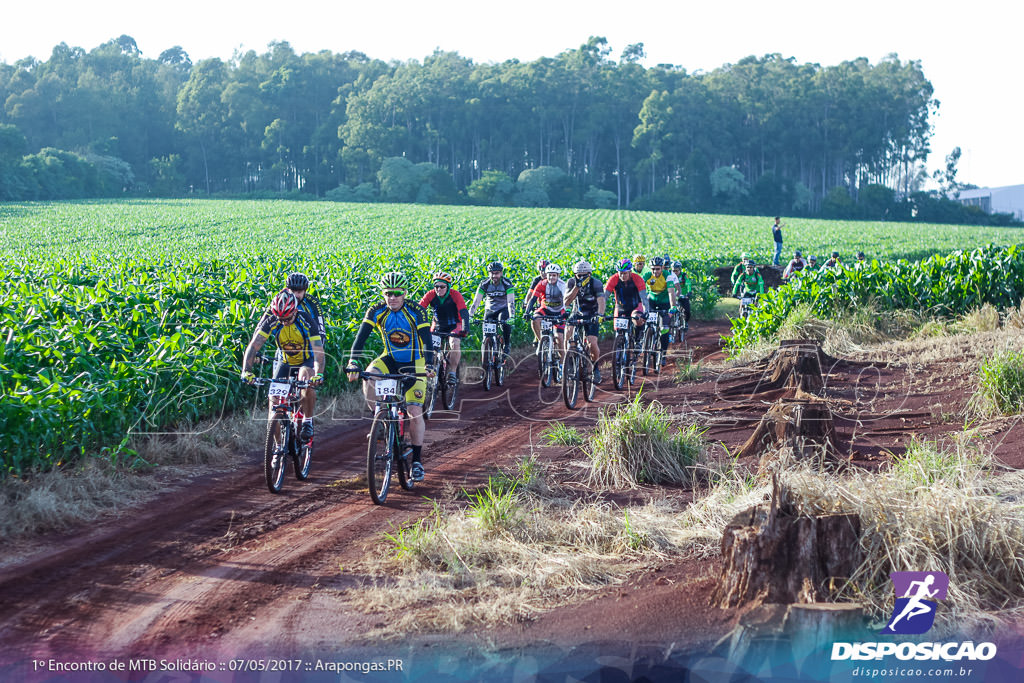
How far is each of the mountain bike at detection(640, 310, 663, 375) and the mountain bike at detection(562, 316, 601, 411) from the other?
7.87ft

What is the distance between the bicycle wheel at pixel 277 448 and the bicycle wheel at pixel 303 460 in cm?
36

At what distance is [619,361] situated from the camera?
14.1m

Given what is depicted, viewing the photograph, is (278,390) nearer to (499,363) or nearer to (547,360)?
(547,360)

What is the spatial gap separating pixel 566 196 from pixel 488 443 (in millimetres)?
93054

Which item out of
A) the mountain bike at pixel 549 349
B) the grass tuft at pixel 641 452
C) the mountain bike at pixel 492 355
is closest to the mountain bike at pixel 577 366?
the mountain bike at pixel 549 349

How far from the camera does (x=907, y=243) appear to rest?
181ft

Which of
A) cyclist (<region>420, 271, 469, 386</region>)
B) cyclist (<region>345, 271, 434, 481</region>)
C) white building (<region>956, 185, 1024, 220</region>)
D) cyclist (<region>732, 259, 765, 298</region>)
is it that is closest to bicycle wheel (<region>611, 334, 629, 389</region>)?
cyclist (<region>420, 271, 469, 386</region>)

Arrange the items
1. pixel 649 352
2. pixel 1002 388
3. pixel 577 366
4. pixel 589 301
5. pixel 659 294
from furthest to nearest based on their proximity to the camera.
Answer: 1. pixel 659 294
2. pixel 649 352
3. pixel 589 301
4. pixel 577 366
5. pixel 1002 388

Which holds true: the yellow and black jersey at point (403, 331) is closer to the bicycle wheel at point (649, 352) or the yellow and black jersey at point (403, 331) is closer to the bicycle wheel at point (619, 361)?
the bicycle wheel at point (619, 361)

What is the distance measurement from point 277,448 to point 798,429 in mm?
5081

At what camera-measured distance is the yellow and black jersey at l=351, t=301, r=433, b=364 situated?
819 centimetres

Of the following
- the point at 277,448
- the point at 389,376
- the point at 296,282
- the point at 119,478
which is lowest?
the point at 119,478

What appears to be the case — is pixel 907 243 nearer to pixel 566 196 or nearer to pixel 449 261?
pixel 449 261

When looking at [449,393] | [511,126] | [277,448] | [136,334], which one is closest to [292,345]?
[277,448]
